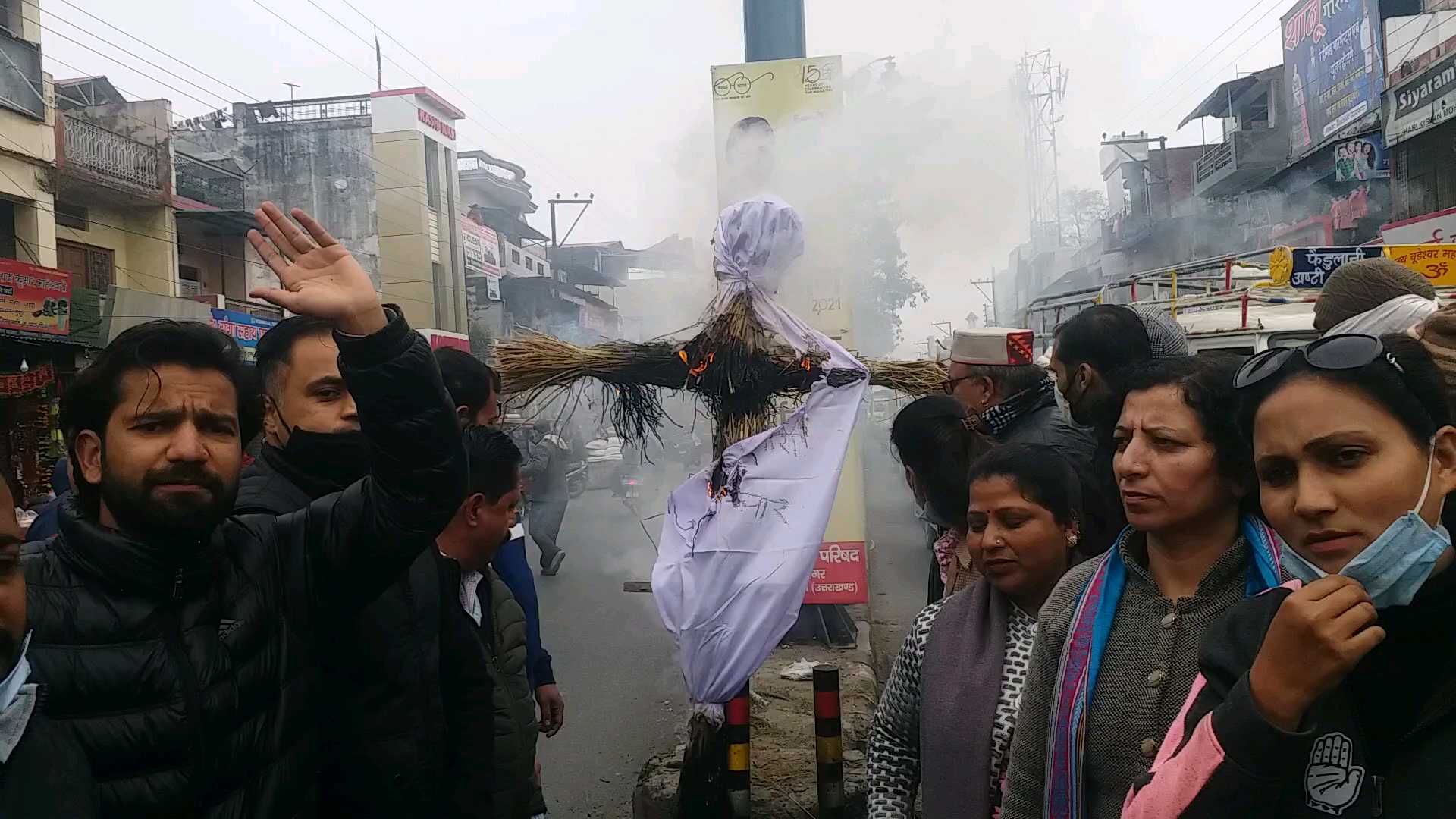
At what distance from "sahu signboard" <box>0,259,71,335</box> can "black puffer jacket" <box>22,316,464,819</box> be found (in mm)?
14806

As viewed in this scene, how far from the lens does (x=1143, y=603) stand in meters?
1.76

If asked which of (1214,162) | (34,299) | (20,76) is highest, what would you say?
(1214,162)

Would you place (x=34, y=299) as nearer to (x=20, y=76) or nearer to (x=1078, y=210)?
(x=20, y=76)

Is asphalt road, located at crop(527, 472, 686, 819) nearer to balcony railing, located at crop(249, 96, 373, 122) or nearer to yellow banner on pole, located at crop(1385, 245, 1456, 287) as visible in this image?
yellow banner on pole, located at crop(1385, 245, 1456, 287)

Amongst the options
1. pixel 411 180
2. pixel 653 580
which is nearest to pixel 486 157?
pixel 411 180

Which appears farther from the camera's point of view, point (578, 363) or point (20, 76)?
point (20, 76)

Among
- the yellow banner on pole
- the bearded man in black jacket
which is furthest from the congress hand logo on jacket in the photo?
the yellow banner on pole

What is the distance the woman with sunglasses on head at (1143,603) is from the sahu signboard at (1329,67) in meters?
22.7

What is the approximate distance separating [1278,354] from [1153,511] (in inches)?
18.6

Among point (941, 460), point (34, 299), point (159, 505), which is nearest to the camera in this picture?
point (159, 505)

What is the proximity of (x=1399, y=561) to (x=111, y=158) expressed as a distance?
20.6 meters

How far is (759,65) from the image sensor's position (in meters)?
6.98

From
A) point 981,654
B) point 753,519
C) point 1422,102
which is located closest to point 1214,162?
point 1422,102

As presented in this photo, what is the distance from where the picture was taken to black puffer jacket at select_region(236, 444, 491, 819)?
6.36ft
